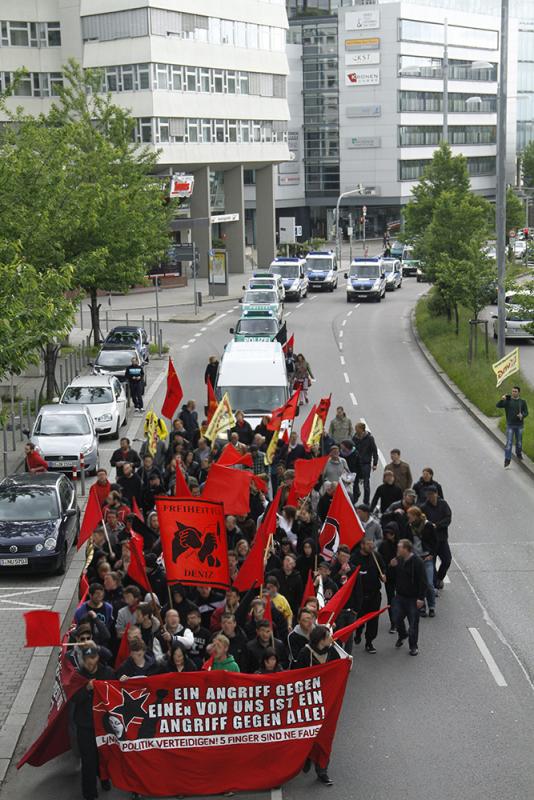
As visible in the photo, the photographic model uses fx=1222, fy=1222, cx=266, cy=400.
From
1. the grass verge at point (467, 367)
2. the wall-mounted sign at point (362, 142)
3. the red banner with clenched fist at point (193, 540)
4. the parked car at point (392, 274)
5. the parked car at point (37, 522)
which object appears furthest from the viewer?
the wall-mounted sign at point (362, 142)

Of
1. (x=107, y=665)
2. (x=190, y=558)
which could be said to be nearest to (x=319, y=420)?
(x=190, y=558)

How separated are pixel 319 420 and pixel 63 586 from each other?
563 cm

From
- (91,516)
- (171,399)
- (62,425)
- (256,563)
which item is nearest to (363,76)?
(62,425)

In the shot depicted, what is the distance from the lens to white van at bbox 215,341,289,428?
2594 cm

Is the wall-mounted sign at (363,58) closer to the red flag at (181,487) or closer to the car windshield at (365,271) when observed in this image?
the car windshield at (365,271)

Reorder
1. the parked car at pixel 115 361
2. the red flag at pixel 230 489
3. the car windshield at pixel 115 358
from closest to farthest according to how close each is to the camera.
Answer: the red flag at pixel 230 489, the parked car at pixel 115 361, the car windshield at pixel 115 358

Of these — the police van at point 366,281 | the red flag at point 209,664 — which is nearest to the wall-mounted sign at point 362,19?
the police van at point 366,281

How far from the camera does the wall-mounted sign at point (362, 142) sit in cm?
11219

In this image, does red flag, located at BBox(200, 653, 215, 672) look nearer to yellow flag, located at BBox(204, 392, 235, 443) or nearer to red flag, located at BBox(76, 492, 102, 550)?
red flag, located at BBox(76, 492, 102, 550)

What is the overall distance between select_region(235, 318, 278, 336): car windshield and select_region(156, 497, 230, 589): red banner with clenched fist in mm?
26849

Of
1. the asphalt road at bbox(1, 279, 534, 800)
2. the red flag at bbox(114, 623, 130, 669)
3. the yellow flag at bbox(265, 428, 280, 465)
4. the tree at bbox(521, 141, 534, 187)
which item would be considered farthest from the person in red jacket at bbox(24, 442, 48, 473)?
the tree at bbox(521, 141, 534, 187)

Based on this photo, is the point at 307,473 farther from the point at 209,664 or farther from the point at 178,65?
the point at 178,65

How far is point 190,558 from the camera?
1289cm

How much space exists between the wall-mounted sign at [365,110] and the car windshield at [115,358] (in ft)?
266
